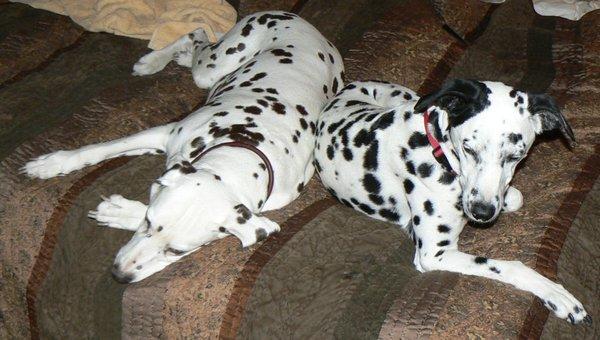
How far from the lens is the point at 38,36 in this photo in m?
5.83

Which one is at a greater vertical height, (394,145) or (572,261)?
(394,145)

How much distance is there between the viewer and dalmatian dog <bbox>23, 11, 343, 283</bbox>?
4.07m

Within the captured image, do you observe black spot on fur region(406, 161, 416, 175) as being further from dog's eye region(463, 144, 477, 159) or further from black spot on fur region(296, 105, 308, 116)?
black spot on fur region(296, 105, 308, 116)

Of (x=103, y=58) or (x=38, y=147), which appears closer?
(x=38, y=147)

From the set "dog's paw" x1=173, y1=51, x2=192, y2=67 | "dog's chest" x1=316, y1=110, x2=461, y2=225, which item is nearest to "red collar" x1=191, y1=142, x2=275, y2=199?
"dog's chest" x1=316, y1=110, x2=461, y2=225

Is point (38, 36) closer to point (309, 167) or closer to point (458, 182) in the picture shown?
point (309, 167)

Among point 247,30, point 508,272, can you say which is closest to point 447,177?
point 508,272

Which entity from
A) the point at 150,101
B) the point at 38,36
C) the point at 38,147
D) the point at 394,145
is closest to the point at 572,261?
the point at 394,145

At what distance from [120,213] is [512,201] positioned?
2177 mm

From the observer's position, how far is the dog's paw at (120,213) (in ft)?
14.5

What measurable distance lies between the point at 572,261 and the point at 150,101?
277cm

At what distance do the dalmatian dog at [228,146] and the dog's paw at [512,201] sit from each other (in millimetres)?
1150

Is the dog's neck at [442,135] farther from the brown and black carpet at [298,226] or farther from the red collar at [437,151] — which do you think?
the brown and black carpet at [298,226]

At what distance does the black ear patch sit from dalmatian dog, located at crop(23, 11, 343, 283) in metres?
0.98
